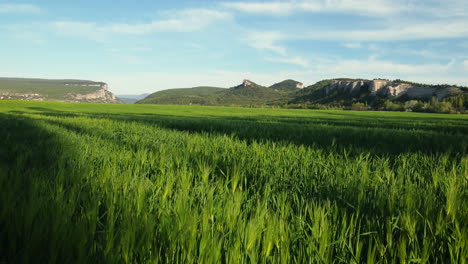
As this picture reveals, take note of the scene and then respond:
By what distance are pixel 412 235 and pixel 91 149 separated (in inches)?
159

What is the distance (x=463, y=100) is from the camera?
414ft

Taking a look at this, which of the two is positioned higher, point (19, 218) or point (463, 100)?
point (463, 100)

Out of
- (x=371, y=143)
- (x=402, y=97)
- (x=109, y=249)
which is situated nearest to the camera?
(x=109, y=249)

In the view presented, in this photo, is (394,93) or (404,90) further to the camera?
(404,90)

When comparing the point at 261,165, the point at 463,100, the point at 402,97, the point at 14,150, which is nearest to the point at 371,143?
the point at 261,165

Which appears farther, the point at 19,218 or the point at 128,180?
the point at 128,180

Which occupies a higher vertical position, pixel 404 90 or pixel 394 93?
pixel 404 90

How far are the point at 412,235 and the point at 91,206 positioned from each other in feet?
5.82

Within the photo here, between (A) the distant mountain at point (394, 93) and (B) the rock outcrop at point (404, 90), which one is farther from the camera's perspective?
(A) the distant mountain at point (394, 93)

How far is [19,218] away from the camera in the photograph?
1327 mm

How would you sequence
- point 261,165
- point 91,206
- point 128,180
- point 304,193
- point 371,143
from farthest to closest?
1. point 371,143
2. point 261,165
3. point 304,193
4. point 128,180
5. point 91,206

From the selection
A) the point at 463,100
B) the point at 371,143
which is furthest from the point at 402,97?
the point at 371,143

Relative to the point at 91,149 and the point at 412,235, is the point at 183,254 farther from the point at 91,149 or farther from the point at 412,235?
the point at 91,149

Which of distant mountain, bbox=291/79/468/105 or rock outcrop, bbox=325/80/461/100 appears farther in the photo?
distant mountain, bbox=291/79/468/105
